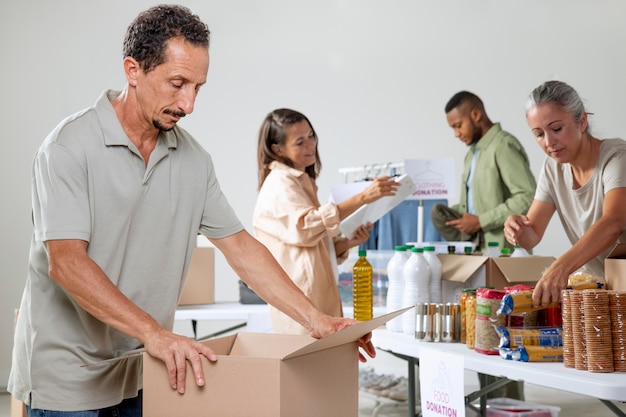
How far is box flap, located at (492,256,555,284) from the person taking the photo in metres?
2.43

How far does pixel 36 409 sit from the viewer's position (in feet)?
4.66

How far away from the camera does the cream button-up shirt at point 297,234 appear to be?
2922 mm

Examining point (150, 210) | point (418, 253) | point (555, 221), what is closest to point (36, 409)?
point (150, 210)

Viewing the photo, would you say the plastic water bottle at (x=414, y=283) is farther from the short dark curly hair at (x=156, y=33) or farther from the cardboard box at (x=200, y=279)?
the cardboard box at (x=200, y=279)

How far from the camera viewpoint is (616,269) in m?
2.04

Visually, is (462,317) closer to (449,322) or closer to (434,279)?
(449,322)

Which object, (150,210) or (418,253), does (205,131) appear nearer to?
(418,253)

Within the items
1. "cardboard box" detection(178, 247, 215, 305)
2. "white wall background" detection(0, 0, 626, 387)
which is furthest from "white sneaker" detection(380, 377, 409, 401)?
"white wall background" detection(0, 0, 626, 387)

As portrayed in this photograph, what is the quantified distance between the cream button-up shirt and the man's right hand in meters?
1.65

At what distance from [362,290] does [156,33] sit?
175 centimetres

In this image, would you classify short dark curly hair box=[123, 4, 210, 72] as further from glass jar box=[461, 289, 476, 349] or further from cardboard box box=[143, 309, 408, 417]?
glass jar box=[461, 289, 476, 349]

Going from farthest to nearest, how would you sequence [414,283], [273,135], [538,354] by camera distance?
1. [273,135]
2. [414,283]
3. [538,354]

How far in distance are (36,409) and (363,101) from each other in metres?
4.66

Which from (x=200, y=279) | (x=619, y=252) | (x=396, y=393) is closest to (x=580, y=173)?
(x=619, y=252)
